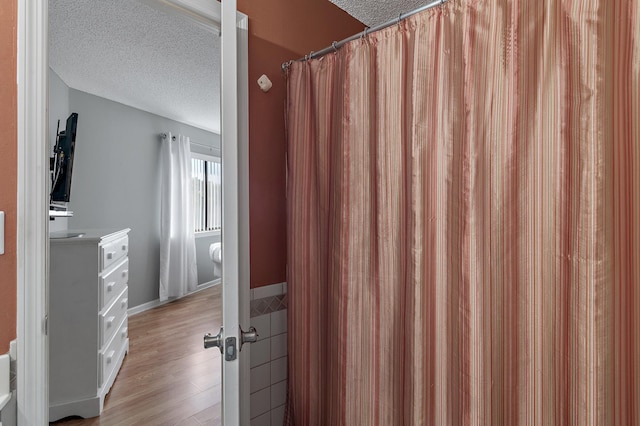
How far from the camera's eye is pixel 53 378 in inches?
73.5

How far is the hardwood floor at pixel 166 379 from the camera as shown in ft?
6.46

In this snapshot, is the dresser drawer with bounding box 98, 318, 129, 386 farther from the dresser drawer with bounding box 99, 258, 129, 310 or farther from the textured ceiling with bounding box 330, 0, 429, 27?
the textured ceiling with bounding box 330, 0, 429, 27

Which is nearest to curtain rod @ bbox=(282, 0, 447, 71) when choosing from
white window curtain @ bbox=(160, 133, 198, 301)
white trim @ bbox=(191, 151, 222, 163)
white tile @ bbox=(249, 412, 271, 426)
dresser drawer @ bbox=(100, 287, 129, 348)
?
white tile @ bbox=(249, 412, 271, 426)

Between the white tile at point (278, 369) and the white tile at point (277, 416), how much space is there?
5.0 inches

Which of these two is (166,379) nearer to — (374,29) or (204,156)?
(374,29)

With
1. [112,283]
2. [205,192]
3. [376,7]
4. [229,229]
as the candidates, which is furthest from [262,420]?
[205,192]

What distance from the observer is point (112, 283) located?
89.2 inches

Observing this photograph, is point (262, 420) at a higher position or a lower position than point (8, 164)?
→ lower

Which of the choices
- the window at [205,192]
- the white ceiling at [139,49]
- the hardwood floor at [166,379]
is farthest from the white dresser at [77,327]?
the window at [205,192]

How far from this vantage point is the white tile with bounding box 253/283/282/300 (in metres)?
1.38

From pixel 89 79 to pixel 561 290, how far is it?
12.5 feet

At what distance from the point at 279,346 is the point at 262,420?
308mm

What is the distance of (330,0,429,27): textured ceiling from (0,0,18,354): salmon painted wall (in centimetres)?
146

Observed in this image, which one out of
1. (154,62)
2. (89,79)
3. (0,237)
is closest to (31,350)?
Result: (0,237)
